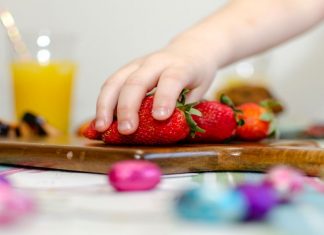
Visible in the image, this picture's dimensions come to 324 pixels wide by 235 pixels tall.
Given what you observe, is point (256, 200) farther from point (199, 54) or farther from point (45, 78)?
point (45, 78)

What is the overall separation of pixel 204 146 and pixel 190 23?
940mm

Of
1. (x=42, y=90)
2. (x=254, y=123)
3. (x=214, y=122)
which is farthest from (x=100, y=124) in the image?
(x=42, y=90)

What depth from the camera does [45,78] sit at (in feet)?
4.62

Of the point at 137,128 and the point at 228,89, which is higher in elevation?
the point at 137,128

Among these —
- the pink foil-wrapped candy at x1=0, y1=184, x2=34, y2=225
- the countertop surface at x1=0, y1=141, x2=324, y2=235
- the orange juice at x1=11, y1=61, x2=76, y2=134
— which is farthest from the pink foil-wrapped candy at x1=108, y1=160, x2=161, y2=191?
the orange juice at x1=11, y1=61, x2=76, y2=134

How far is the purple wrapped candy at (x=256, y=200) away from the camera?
0.39 metres

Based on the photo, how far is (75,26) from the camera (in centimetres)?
159

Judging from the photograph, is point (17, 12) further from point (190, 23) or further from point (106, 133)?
point (106, 133)

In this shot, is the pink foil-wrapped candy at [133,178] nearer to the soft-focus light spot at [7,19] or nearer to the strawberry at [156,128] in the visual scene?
the strawberry at [156,128]

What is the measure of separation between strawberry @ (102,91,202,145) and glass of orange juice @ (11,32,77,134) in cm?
72

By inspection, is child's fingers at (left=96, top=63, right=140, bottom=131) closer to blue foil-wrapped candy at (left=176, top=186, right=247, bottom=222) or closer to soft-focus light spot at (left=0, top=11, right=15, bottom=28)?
blue foil-wrapped candy at (left=176, top=186, right=247, bottom=222)

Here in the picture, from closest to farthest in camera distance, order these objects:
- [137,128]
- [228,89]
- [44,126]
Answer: [137,128] → [44,126] → [228,89]

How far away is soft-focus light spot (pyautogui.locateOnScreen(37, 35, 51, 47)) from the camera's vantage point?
142cm

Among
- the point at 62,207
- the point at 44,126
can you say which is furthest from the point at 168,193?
the point at 44,126
